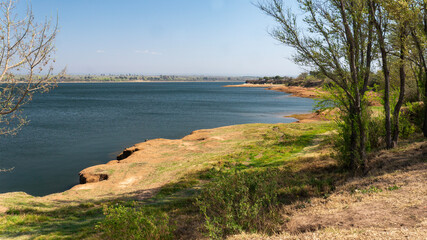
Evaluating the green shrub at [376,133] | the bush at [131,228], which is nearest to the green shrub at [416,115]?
the green shrub at [376,133]

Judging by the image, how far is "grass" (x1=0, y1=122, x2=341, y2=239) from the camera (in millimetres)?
9404

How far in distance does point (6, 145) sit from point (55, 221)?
27015 mm

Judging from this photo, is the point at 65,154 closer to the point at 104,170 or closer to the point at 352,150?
the point at 104,170

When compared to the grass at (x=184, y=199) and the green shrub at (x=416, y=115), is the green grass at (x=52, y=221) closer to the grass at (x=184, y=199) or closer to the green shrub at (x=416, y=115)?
the grass at (x=184, y=199)

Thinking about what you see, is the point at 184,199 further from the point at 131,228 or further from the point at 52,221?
the point at 52,221

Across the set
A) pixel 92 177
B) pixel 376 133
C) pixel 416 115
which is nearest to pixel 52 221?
pixel 92 177

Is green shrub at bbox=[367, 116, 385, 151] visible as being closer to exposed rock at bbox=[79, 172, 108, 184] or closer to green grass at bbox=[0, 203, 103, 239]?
green grass at bbox=[0, 203, 103, 239]

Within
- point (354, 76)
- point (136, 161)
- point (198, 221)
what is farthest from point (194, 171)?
point (354, 76)

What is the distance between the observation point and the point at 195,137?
29.8 m

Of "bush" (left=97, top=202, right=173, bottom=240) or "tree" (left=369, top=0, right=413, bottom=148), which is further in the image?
"tree" (left=369, top=0, right=413, bottom=148)

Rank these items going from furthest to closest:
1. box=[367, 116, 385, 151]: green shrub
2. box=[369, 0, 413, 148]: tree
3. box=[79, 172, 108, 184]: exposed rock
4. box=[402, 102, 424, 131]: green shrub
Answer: box=[79, 172, 108, 184]: exposed rock
box=[402, 102, 424, 131]: green shrub
box=[367, 116, 385, 151]: green shrub
box=[369, 0, 413, 148]: tree

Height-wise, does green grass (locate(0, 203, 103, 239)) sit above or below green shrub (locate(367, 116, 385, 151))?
below

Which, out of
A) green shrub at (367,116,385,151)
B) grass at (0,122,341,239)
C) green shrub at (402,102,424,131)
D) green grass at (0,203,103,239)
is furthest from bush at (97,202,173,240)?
green shrub at (402,102,424,131)

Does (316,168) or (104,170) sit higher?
(316,168)
